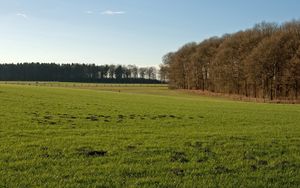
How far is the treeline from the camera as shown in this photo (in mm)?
78000

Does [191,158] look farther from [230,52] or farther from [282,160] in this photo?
[230,52]

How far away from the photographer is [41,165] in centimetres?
1104

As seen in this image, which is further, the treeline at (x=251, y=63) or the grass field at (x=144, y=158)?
the treeline at (x=251, y=63)

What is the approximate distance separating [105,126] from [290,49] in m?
65.9

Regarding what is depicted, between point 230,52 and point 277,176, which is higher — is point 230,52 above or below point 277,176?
above

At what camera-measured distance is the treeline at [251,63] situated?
78000 millimetres

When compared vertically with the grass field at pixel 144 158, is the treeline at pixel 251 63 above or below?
above

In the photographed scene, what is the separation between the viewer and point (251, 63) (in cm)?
8038

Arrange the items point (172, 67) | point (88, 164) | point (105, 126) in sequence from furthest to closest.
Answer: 1. point (172, 67)
2. point (105, 126)
3. point (88, 164)

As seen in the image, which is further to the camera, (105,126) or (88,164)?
(105,126)

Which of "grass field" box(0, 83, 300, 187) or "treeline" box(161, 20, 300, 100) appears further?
"treeline" box(161, 20, 300, 100)

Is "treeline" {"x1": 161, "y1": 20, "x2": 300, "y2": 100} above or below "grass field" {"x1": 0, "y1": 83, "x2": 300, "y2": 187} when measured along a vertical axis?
above

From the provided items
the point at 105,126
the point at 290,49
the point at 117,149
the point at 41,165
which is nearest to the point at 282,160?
the point at 117,149

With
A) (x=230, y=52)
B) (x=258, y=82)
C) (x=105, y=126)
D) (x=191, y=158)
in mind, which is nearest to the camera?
(x=191, y=158)
